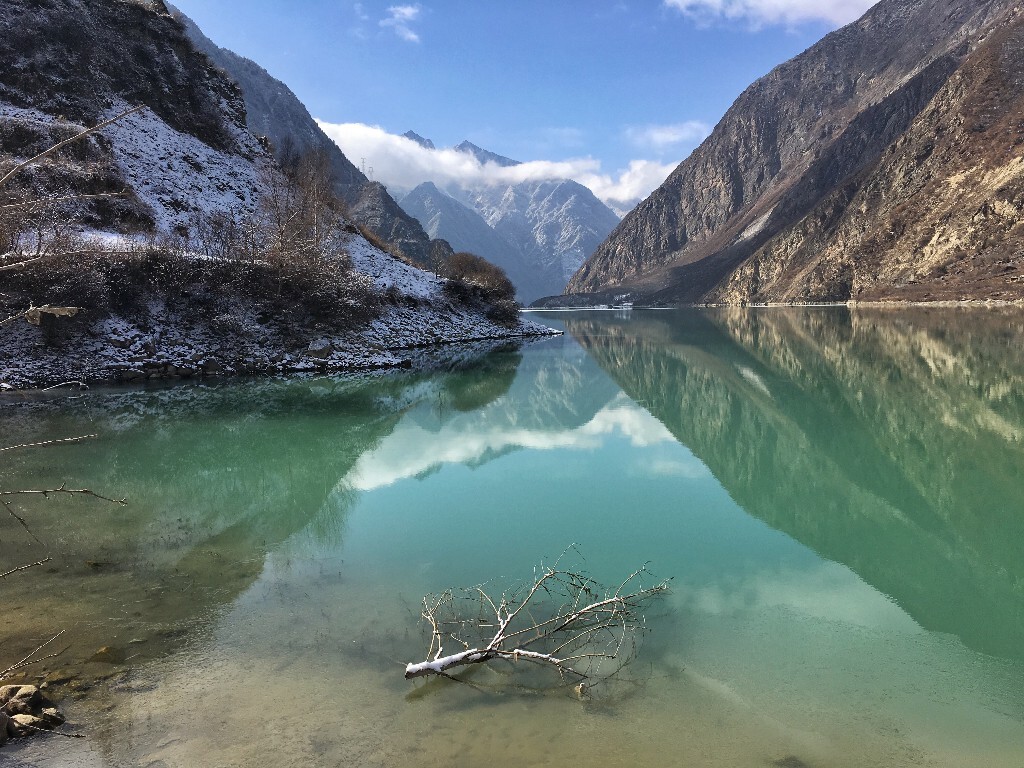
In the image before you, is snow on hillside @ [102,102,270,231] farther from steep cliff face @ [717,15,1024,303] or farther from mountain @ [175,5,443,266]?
steep cliff face @ [717,15,1024,303]

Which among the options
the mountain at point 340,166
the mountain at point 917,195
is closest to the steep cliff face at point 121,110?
the mountain at point 340,166

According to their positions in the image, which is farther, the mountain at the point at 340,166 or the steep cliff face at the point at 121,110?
the mountain at the point at 340,166

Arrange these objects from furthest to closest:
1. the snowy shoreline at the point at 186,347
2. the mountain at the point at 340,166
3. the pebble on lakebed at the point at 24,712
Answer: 1. the mountain at the point at 340,166
2. the snowy shoreline at the point at 186,347
3. the pebble on lakebed at the point at 24,712

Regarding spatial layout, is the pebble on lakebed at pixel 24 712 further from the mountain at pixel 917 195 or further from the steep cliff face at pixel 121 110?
the mountain at pixel 917 195

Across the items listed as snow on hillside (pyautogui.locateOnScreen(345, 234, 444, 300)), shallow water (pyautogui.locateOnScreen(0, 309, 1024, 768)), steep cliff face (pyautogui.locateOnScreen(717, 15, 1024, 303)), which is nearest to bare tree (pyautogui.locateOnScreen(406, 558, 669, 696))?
shallow water (pyautogui.locateOnScreen(0, 309, 1024, 768))

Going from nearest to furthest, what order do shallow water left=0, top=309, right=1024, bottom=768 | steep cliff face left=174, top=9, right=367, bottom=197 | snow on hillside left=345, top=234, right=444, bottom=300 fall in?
shallow water left=0, top=309, right=1024, bottom=768 → snow on hillside left=345, top=234, right=444, bottom=300 → steep cliff face left=174, top=9, right=367, bottom=197

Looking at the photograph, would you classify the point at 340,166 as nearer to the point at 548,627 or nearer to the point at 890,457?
the point at 890,457
